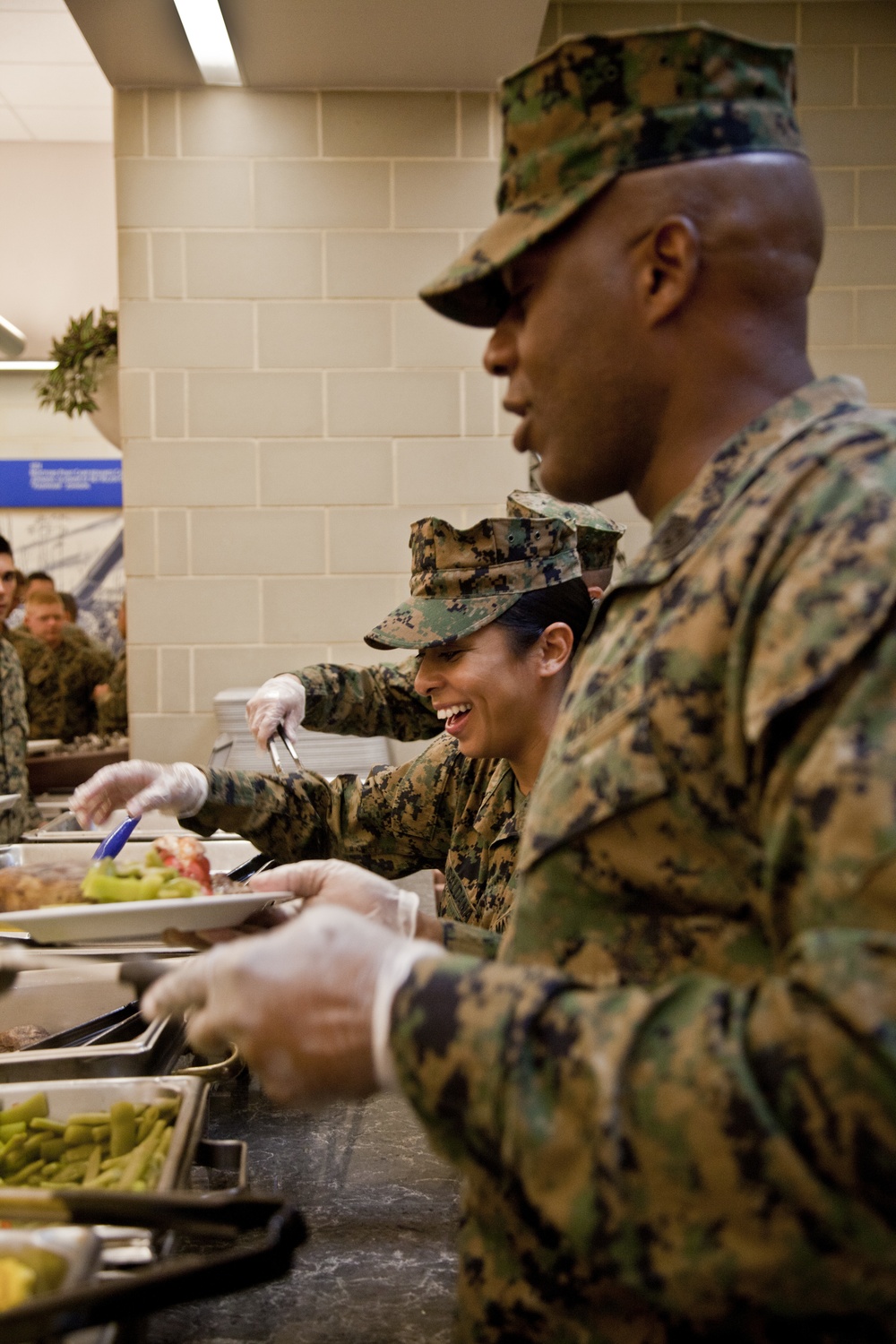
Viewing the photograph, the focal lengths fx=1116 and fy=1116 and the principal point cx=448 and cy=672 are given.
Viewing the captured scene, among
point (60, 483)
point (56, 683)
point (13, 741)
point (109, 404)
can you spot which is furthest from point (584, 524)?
point (60, 483)

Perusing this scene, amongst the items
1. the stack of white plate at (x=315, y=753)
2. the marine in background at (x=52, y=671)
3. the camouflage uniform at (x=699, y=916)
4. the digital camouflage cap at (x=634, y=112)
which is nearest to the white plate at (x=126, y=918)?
the camouflage uniform at (x=699, y=916)

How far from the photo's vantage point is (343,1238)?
53.0 inches

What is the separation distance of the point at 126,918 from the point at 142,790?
3.13 feet

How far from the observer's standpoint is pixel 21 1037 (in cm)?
172

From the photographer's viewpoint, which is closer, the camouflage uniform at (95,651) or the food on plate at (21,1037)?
the food on plate at (21,1037)

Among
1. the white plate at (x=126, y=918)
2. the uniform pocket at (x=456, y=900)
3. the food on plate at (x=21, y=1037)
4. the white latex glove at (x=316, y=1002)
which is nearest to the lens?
the white latex glove at (x=316, y=1002)

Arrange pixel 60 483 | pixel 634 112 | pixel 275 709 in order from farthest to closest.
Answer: pixel 60 483 → pixel 275 709 → pixel 634 112

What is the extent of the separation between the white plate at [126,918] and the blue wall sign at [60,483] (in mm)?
7554

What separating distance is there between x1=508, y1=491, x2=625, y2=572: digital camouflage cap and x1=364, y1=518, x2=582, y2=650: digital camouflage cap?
276 millimetres

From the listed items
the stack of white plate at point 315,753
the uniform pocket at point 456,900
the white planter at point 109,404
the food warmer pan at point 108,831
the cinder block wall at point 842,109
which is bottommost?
the food warmer pan at point 108,831

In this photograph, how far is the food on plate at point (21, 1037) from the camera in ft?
5.53

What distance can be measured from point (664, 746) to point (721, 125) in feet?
1.63

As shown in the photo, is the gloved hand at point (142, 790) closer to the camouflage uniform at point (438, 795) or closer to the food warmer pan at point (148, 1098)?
the camouflage uniform at point (438, 795)

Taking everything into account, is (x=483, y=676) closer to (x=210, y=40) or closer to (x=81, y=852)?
(x=81, y=852)
